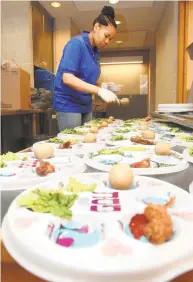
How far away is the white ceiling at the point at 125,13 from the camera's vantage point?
4.06 meters

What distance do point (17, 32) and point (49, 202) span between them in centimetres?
398

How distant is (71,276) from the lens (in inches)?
11.5

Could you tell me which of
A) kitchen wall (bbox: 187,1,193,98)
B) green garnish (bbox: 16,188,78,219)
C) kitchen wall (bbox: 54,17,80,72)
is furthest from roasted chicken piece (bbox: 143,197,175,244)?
kitchen wall (bbox: 54,17,80,72)

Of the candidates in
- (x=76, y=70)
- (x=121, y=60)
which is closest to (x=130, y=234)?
(x=76, y=70)

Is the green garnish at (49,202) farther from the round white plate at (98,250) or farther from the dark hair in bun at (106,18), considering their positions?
the dark hair in bun at (106,18)

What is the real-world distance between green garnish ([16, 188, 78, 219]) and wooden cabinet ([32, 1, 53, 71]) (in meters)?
3.86

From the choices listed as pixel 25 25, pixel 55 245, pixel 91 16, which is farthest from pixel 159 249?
pixel 91 16

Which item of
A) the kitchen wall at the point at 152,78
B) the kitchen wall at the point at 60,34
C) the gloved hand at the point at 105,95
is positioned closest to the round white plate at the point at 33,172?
the gloved hand at the point at 105,95

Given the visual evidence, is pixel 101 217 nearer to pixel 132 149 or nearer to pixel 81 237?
pixel 81 237

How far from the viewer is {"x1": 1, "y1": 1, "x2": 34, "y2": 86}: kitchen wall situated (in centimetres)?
385

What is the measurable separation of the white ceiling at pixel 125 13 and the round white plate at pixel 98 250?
164 inches

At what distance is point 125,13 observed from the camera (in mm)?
4449

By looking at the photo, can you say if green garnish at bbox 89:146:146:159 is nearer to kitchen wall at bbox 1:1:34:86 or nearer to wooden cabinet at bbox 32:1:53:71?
kitchen wall at bbox 1:1:34:86

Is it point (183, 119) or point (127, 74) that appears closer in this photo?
point (183, 119)
